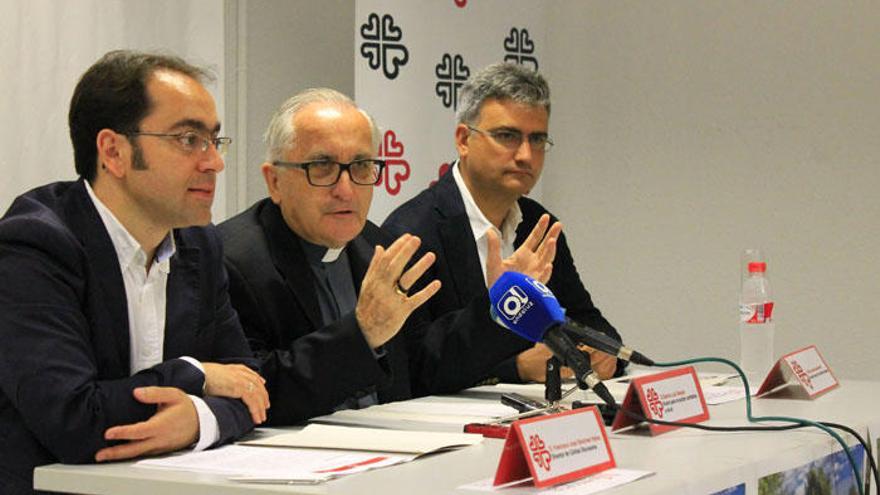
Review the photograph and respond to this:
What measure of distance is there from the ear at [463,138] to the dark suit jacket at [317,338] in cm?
67

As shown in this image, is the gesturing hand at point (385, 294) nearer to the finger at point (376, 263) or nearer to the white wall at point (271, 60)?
the finger at point (376, 263)

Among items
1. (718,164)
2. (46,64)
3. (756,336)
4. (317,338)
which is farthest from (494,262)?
(718,164)

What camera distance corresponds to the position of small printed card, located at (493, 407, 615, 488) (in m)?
1.92

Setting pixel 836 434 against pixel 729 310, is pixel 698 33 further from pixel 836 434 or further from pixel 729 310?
pixel 836 434

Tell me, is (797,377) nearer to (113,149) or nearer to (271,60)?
(113,149)

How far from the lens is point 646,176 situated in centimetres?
618

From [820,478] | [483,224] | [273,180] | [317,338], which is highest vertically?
[273,180]

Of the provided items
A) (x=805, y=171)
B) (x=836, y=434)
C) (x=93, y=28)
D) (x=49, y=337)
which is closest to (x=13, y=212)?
(x=49, y=337)

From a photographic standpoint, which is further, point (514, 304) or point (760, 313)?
point (760, 313)

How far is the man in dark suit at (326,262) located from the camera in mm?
2990

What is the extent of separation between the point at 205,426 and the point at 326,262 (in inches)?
38.5

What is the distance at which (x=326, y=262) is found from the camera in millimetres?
3248

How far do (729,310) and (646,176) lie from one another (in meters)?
0.71

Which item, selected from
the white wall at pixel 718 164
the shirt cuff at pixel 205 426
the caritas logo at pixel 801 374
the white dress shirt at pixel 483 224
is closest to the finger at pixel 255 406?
the shirt cuff at pixel 205 426
